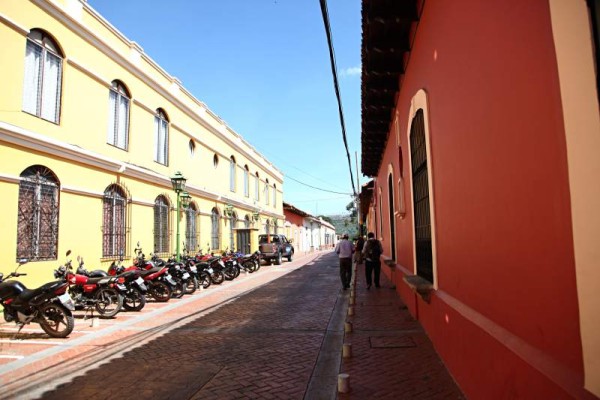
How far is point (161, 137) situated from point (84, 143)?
5.45 meters

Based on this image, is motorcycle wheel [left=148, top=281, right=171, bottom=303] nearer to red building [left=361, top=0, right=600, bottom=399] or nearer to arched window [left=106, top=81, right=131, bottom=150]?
arched window [left=106, top=81, right=131, bottom=150]

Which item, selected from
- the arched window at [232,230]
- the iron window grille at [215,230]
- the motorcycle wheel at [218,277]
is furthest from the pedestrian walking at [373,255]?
the arched window at [232,230]

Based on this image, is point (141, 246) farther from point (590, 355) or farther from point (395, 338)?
point (590, 355)

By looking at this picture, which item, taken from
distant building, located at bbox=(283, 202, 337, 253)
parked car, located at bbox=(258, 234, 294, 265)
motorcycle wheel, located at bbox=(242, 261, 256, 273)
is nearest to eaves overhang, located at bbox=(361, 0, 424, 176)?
motorcycle wheel, located at bbox=(242, 261, 256, 273)

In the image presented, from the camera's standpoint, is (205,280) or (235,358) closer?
(235,358)

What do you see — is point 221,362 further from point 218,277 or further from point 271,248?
point 271,248

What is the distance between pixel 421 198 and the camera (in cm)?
661

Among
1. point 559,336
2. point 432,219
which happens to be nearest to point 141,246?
point 432,219

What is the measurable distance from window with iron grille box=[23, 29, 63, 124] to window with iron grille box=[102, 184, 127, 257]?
3071 mm

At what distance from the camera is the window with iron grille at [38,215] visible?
33.2 ft

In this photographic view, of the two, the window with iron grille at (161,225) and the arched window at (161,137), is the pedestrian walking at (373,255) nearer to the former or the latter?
the window with iron grille at (161,225)

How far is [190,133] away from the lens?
67.2 feet

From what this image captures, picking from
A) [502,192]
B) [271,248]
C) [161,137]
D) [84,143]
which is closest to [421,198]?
[502,192]

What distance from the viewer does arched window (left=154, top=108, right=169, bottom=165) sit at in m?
17.4
